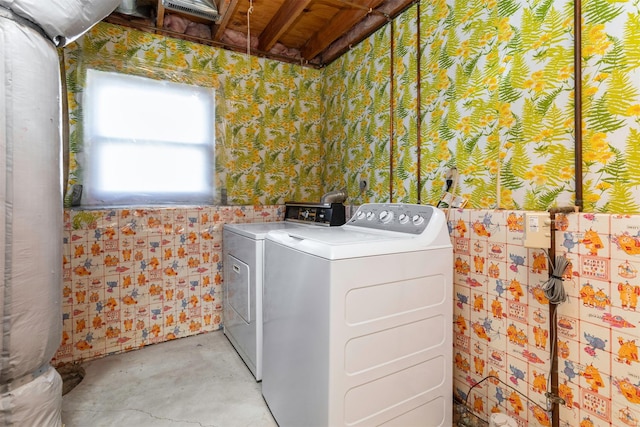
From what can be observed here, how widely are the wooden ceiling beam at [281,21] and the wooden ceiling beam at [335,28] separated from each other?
1.14ft

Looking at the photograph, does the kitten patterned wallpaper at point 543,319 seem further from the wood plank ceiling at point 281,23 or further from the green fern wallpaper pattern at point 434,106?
the wood plank ceiling at point 281,23

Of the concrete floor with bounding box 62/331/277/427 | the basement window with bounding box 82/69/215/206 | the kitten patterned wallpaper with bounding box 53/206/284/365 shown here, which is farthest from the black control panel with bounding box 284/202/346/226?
the concrete floor with bounding box 62/331/277/427

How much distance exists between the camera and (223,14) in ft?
7.75

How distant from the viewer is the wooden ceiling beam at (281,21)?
2302 mm

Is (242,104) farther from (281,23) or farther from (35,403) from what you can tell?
(35,403)

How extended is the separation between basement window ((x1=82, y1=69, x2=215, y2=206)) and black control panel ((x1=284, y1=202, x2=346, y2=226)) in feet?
2.42

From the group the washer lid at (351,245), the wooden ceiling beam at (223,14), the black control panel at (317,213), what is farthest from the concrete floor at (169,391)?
the wooden ceiling beam at (223,14)

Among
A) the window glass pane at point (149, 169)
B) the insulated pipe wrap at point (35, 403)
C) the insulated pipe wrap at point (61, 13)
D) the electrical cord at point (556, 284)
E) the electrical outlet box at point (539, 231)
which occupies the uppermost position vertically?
the insulated pipe wrap at point (61, 13)

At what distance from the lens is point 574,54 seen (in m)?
1.29

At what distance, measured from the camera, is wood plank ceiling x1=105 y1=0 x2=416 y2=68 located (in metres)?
2.33

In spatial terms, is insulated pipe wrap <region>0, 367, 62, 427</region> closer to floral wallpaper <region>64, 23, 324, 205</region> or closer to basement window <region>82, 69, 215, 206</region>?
basement window <region>82, 69, 215, 206</region>

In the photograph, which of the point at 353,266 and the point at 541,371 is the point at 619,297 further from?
the point at 353,266

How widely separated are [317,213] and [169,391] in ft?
5.16

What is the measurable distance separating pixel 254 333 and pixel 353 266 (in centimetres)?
111
